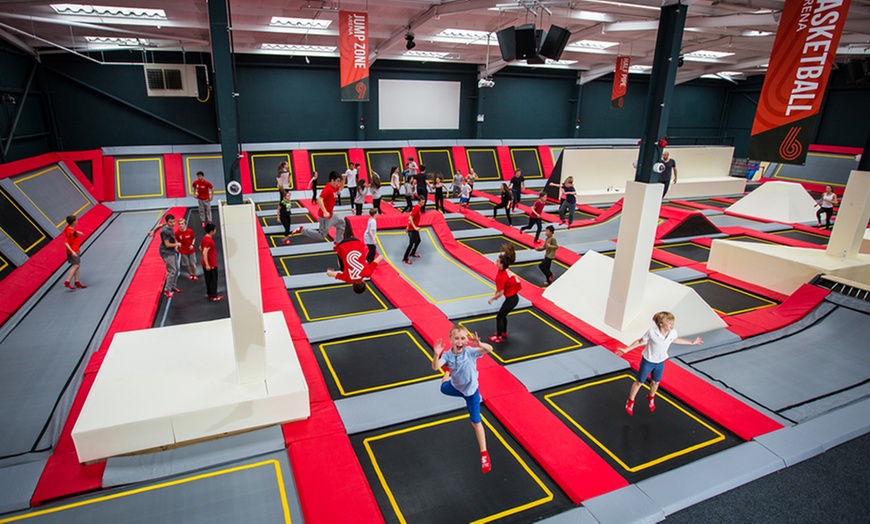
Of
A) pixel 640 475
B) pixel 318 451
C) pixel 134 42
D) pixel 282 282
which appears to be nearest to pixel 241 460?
pixel 318 451

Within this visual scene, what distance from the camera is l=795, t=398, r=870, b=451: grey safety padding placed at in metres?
4.93

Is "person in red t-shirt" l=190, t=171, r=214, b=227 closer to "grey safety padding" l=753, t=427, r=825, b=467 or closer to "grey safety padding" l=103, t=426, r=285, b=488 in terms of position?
"grey safety padding" l=103, t=426, r=285, b=488

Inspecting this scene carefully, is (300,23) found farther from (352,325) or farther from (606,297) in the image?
(606,297)

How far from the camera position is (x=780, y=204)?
48.1 feet

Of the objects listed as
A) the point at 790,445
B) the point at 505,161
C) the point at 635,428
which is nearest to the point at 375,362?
the point at 635,428

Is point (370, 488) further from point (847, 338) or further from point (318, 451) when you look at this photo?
point (847, 338)

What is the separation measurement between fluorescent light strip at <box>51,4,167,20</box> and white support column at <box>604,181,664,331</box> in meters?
11.9

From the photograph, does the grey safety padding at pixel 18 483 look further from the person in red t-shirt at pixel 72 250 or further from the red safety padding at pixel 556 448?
the person in red t-shirt at pixel 72 250

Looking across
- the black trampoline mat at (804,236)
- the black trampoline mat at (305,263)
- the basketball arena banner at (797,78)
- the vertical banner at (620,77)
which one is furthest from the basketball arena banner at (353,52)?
the black trampoline mat at (804,236)

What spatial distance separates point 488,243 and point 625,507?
8.17 m

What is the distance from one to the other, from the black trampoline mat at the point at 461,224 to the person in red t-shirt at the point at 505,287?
20.5ft

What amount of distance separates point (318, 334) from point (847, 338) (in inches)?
302

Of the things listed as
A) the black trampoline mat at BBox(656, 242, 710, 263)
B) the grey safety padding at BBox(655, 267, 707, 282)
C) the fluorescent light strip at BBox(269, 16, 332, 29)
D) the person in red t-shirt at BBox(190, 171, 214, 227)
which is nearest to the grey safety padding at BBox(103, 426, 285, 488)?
the person in red t-shirt at BBox(190, 171, 214, 227)

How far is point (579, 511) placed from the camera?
404 centimetres
